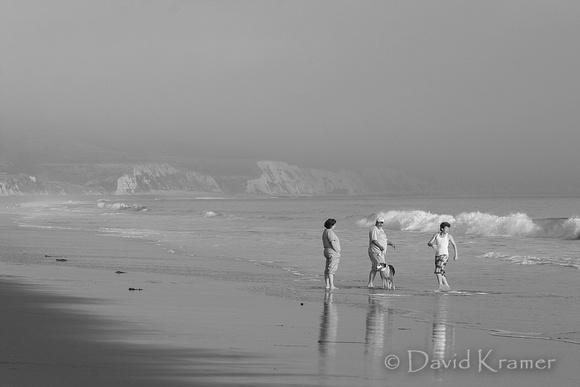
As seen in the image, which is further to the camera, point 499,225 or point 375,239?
point 499,225

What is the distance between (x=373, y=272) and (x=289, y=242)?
17.6 meters

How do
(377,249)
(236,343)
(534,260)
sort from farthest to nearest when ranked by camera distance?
(534,260)
(377,249)
(236,343)

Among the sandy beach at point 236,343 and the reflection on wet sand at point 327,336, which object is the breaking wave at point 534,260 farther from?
the reflection on wet sand at point 327,336

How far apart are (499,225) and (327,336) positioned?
142ft

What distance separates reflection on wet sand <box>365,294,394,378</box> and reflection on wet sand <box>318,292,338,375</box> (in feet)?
1.25

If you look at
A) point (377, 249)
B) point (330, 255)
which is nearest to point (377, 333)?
point (330, 255)

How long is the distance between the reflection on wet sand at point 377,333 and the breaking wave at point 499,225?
29.7 meters

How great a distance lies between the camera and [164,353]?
9.11 metres

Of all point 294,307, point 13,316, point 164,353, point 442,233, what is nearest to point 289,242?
point 442,233

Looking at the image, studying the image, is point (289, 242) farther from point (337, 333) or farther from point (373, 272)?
point (337, 333)

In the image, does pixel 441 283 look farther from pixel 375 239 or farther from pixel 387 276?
pixel 375 239

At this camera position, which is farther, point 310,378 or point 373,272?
point 373,272

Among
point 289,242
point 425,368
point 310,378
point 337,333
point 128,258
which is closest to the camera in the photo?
point 310,378

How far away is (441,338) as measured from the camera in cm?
1084
